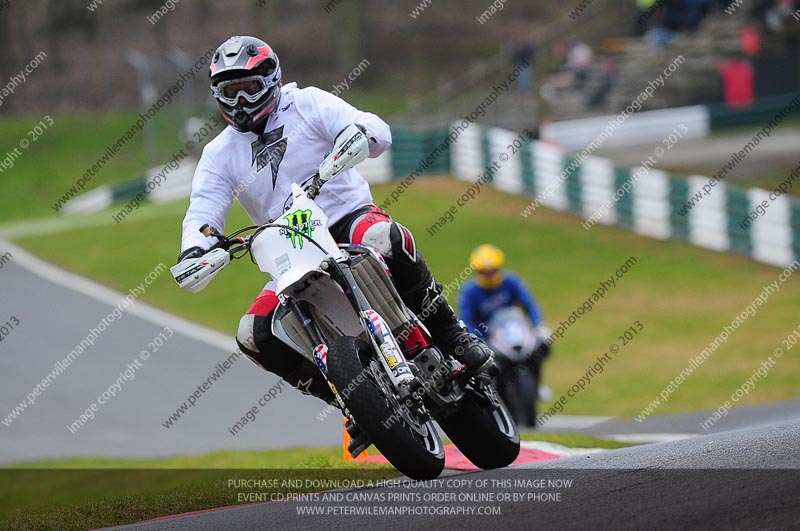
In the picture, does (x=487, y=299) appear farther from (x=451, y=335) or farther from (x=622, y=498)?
(x=622, y=498)

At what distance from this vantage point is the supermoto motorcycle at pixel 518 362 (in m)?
12.8

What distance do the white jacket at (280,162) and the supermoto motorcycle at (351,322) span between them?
306 millimetres

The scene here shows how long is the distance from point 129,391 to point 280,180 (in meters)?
10.8

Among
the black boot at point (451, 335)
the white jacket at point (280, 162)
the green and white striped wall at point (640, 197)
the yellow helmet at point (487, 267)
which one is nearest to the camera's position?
the white jacket at point (280, 162)

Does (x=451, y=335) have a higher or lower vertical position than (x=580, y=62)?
higher

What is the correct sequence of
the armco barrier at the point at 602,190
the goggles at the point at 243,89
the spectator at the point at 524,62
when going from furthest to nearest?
the spectator at the point at 524,62
the armco barrier at the point at 602,190
the goggles at the point at 243,89

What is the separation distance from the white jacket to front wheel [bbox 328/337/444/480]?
3.29ft

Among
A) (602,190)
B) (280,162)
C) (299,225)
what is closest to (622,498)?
(299,225)

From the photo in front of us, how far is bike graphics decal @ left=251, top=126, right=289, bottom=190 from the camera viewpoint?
6.75 metres

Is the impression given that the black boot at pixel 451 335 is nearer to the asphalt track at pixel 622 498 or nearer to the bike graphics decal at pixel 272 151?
the asphalt track at pixel 622 498

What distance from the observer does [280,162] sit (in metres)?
6.74

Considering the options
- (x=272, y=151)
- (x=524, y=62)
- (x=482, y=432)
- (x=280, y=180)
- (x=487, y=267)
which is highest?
(x=272, y=151)

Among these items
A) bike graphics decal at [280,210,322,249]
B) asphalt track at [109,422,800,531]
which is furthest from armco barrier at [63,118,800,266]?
bike graphics decal at [280,210,322,249]

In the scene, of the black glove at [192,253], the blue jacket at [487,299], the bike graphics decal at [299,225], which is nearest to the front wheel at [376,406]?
the bike graphics decal at [299,225]
